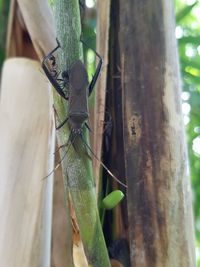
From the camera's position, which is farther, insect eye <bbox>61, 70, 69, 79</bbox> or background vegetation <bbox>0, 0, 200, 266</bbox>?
background vegetation <bbox>0, 0, 200, 266</bbox>

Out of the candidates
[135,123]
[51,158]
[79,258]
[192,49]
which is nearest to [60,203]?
[51,158]

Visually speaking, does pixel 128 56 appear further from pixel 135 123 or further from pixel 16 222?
pixel 16 222

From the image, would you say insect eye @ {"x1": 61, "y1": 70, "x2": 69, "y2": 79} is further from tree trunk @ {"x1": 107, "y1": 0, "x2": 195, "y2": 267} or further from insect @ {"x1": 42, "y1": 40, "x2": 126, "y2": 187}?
tree trunk @ {"x1": 107, "y1": 0, "x2": 195, "y2": 267}

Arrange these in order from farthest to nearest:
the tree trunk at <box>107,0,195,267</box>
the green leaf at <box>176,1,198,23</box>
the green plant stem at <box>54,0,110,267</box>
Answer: the green leaf at <box>176,1,198,23</box> < the tree trunk at <box>107,0,195,267</box> < the green plant stem at <box>54,0,110,267</box>

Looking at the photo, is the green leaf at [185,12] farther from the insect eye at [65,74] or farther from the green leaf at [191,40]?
the insect eye at [65,74]

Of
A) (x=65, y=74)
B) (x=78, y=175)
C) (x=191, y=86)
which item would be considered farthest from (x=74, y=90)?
(x=191, y=86)

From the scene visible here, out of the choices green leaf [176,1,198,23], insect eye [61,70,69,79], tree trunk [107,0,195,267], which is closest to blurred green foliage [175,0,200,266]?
green leaf [176,1,198,23]
